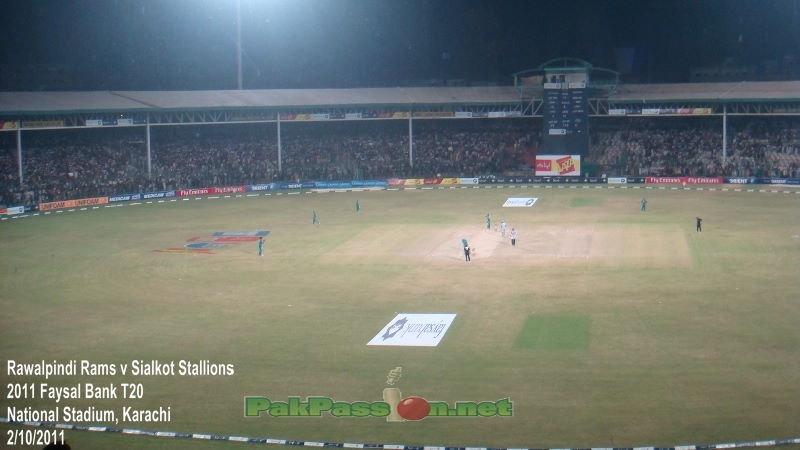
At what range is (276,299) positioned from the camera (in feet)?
135

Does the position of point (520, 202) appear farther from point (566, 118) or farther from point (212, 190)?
point (212, 190)

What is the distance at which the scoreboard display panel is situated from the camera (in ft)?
287

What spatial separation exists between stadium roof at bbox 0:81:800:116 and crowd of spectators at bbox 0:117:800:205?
402 centimetres

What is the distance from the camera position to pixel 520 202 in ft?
242

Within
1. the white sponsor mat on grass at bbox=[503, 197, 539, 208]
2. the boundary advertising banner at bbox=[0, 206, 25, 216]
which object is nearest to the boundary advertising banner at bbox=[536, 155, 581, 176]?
the white sponsor mat on grass at bbox=[503, 197, 539, 208]

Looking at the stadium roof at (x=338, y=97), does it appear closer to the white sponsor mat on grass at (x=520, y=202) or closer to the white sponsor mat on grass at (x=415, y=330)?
the white sponsor mat on grass at (x=520, y=202)

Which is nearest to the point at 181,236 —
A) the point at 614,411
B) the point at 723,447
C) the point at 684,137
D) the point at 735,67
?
the point at 614,411

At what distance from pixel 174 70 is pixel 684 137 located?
53452 mm

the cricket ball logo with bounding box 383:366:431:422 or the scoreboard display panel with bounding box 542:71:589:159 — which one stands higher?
the scoreboard display panel with bounding box 542:71:589:159

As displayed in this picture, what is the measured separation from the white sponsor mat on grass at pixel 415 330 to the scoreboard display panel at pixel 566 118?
5364 centimetres

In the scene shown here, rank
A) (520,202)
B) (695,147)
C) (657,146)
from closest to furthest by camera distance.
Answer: (520,202) → (695,147) → (657,146)

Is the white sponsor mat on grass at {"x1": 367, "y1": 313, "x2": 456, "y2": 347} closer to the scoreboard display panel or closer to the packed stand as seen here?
the scoreboard display panel

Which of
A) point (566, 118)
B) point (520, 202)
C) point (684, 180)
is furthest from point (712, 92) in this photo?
point (520, 202)

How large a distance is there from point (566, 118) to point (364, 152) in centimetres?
2128
